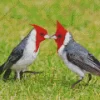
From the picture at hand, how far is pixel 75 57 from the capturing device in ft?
26.6

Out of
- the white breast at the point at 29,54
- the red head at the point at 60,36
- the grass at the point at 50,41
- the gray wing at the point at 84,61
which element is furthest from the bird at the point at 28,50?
the gray wing at the point at 84,61

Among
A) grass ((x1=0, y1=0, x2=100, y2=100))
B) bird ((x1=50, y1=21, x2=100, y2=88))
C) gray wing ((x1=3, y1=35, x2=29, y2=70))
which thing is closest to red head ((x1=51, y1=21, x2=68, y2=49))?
bird ((x1=50, y1=21, x2=100, y2=88))

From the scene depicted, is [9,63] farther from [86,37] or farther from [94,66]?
[86,37]

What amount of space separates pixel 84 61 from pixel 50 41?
313 cm

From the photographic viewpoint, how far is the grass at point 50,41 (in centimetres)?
801

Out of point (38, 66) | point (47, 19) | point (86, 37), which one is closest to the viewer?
point (38, 66)

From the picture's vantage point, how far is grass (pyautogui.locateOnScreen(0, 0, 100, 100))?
8.01 m

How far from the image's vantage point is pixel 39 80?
8633 mm

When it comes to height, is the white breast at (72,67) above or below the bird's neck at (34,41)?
below

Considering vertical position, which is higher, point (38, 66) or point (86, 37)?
point (86, 37)

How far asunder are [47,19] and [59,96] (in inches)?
194

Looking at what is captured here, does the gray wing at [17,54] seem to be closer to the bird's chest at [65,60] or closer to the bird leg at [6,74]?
the bird leg at [6,74]

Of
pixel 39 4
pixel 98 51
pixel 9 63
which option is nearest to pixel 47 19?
pixel 39 4

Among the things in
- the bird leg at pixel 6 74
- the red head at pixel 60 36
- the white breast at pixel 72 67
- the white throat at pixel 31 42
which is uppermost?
→ the red head at pixel 60 36
